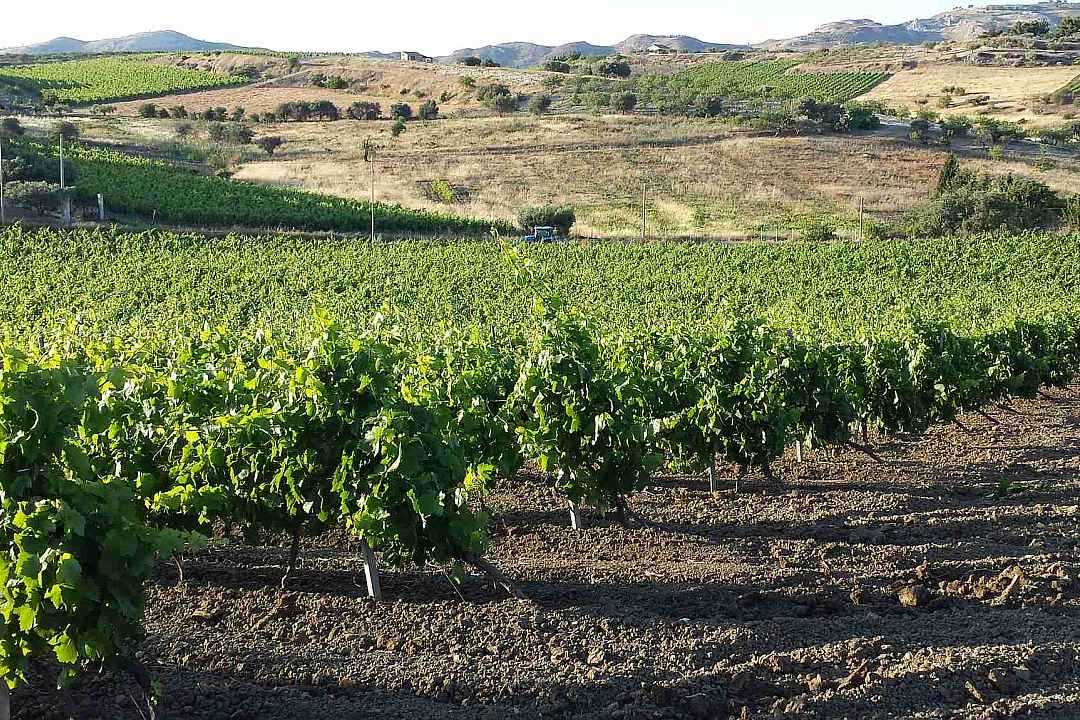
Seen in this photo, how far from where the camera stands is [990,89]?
8719 cm

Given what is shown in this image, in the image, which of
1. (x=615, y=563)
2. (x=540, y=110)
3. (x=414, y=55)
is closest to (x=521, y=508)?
(x=615, y=563)

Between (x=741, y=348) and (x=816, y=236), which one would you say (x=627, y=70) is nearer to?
(x=816, y=236)

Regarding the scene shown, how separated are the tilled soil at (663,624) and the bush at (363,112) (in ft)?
244

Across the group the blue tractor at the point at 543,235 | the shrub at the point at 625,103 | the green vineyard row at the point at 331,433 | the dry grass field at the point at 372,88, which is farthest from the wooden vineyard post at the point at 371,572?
the dry grass field at the point at 372,88

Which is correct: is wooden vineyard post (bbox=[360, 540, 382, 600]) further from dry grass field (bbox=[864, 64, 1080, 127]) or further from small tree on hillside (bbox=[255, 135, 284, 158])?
dry grass field (bbox=[864, 64, 1080, 127])

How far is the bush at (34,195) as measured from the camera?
138 ft

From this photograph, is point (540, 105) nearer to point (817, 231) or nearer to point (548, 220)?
point (548, 220)

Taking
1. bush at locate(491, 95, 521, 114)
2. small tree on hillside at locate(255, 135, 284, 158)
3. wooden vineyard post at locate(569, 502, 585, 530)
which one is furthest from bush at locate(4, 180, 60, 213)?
Answer: bush at locate(491, 95, 521, 114)

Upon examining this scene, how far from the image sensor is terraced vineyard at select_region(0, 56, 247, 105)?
91.8m

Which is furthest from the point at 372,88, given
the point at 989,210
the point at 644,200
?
the point at 989,210

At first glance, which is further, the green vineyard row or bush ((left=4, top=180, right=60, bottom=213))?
bush ((left=4, top=180, right=60, bottom=213))

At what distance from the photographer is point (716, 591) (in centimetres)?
786

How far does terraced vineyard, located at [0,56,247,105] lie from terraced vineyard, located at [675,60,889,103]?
47118 mm

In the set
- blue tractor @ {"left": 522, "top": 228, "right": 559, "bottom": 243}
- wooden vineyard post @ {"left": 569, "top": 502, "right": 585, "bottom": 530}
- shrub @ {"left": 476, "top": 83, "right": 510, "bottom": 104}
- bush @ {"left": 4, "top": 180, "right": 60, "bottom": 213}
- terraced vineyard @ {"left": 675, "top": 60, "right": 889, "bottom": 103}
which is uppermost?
terraced vineyard @ {"left": 675, "top": 60, "right": 889, "bottom": 103}
